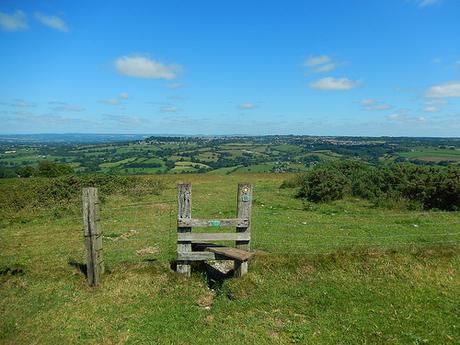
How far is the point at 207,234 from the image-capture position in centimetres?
892

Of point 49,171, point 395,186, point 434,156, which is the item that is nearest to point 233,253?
point 395,186

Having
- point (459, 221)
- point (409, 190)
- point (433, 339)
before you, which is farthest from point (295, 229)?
point (409, 190)

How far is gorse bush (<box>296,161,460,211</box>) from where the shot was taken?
20.0 meters

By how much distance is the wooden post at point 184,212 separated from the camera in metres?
8.85

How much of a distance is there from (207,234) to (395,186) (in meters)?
18.0

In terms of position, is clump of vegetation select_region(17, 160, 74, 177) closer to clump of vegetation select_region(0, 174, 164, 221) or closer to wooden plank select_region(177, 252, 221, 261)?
clump of vegetation select_region(0, 174, 164, 221)

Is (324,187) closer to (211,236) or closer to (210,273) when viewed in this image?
(210,273)

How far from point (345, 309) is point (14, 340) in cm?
635

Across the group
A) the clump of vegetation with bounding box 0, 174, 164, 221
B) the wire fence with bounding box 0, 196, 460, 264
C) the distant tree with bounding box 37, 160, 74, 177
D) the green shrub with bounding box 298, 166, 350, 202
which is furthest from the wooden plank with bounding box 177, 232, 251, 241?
the distant tree with bounding box 37, 160, 74, 177

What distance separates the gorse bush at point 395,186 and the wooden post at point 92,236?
1695 centimetres

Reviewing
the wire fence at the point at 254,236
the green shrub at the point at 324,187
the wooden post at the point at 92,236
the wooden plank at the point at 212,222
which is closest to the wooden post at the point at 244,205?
the wooden plank at the point at 212,222

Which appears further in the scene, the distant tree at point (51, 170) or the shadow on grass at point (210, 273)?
the distant tree at point (51, 170)

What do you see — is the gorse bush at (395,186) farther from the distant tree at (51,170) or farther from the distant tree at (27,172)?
the distant tree at (27,172)

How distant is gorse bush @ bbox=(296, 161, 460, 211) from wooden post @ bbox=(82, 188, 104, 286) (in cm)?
1695
